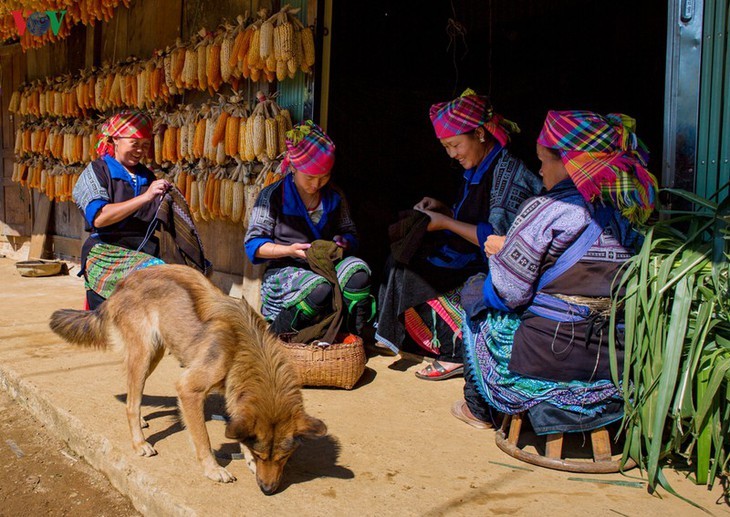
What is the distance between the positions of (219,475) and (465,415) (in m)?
1.53

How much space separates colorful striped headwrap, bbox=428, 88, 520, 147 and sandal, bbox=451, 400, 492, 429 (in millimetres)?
1723

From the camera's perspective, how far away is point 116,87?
7492 millimetres

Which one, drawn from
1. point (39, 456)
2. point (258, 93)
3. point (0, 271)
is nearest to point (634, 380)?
point (39, 456)

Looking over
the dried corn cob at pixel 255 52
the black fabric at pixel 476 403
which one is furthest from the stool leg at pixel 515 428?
the dried corn cob at pixel 255 52

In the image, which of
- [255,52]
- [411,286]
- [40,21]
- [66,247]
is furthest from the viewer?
[66,247]

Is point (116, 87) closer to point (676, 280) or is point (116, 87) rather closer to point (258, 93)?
point (258, 93)

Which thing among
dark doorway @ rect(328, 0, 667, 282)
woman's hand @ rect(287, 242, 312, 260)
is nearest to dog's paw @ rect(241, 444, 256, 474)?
woman's hand @ rect(287, 242, 312, 260)

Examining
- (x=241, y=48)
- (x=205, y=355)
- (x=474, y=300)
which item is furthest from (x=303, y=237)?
(x=241, y=48)

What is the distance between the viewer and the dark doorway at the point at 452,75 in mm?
5859

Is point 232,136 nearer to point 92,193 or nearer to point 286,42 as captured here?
point 286,42

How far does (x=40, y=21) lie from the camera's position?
824cm

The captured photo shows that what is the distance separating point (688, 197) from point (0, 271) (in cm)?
901

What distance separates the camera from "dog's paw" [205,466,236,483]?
2912 millimetres

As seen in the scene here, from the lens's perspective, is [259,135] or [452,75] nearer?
[259,135]
